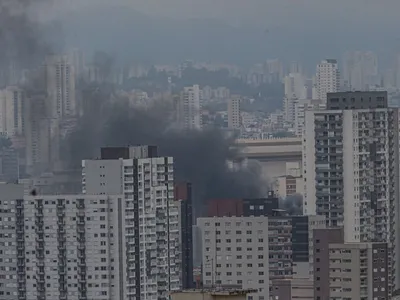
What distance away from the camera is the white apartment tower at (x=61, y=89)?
1858 cm

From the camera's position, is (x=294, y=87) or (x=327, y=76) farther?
(x=294, y=87)

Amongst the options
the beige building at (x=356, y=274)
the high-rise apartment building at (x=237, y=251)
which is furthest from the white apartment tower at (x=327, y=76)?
the beige building at (x=356, y=274)

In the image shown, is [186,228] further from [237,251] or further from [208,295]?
[208,295]

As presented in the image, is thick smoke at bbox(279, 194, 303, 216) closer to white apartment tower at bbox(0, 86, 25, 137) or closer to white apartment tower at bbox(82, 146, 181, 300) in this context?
white apartment tower at bbox(0, 86, 25, 137)

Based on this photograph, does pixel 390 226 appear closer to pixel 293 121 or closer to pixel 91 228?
pixel 91 228

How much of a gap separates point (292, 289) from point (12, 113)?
21.1 ft

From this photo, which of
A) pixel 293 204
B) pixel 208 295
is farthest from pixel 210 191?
pixel 208 295

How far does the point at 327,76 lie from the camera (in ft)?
77.5

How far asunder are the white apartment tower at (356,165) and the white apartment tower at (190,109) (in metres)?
3.65

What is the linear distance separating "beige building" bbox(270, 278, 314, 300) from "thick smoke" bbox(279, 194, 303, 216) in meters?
3.18

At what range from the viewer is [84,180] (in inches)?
547

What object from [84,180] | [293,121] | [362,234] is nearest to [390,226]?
[362,234]

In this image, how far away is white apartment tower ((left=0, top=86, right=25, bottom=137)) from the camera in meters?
19.2

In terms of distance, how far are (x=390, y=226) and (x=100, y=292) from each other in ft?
14.6
